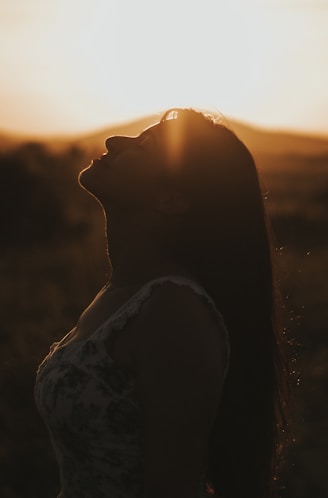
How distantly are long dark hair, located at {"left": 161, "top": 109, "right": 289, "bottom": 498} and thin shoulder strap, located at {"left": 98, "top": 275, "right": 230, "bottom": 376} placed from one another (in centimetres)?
12

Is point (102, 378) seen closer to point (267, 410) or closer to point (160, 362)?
point (160, 362)

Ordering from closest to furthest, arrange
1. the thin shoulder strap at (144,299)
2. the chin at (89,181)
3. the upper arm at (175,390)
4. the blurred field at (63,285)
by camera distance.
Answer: the upper arm at (175,390) → the thin shoulder strap at (144,299) → the chin at (89,181) → the blurred field at (63,285)

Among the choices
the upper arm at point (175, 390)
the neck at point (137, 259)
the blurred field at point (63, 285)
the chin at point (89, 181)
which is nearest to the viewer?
the upper arm at point (175, 390)

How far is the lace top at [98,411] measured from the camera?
238cm

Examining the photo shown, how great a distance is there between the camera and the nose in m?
2.68

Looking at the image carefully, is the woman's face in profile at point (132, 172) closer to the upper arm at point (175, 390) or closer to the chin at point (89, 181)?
the chin at point (89, 181)

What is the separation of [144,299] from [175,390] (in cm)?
23

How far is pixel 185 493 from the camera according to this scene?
2318mm

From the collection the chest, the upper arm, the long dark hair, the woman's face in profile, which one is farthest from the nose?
the upper arm

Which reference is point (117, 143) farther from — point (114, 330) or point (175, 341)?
point (175, 341)

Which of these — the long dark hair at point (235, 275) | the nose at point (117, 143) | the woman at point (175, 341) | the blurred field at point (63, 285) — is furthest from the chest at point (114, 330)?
the blurred field at point (63, 285)

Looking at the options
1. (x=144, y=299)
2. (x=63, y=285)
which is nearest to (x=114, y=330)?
(x=144, y=299)

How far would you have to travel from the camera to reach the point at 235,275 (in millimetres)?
2549

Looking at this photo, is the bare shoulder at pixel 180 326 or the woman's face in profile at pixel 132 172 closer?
the bare shoulder at pixel 180 326
